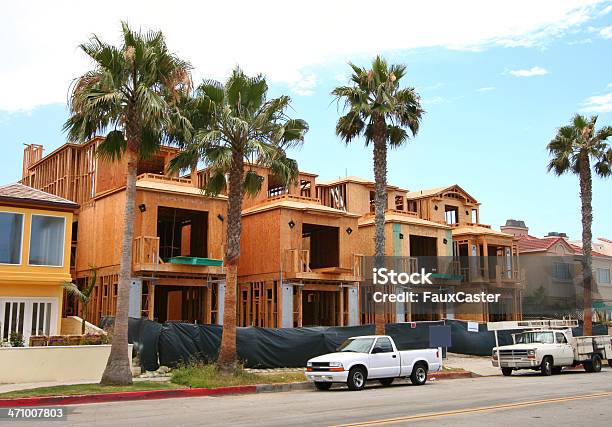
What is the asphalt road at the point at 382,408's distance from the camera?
40.9ft

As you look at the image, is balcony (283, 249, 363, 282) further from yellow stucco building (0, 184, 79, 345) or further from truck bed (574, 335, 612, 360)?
truck bed (574, 335, 612, 360)

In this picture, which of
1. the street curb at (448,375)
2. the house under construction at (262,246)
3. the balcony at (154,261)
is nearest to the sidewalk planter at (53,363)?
the house under construction at (262,246)

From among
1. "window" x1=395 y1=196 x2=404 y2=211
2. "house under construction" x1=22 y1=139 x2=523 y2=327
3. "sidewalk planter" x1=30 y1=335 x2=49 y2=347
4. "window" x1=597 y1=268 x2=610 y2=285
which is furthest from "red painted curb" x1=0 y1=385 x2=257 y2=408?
"window" x1=597 y1=268 x2=610 y2=285

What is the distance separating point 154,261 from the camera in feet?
101

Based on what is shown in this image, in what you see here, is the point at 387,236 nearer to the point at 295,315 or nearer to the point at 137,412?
the point at 295,315

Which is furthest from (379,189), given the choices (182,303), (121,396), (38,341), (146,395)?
(182,303)

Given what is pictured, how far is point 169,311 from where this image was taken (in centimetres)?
4175

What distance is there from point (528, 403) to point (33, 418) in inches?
428

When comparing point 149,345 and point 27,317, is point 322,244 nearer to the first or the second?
point 149,345

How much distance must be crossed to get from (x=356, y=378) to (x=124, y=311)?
716cm

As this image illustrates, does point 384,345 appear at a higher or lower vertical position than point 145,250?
lower

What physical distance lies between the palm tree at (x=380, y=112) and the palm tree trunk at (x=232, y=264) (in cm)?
659

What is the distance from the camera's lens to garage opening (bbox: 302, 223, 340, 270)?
1603 inches

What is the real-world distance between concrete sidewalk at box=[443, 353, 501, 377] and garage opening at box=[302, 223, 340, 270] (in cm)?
968
